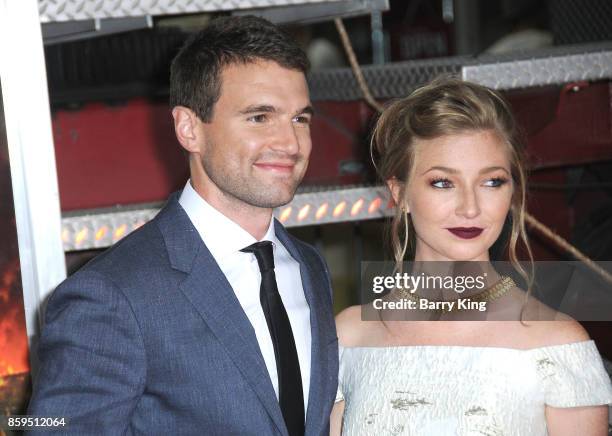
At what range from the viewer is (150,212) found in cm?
273

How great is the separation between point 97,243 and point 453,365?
3.81ft

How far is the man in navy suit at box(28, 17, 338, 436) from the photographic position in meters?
1.77

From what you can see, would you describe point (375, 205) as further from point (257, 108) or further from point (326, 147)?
point (257, 108)

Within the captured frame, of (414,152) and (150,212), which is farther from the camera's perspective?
(150,212)

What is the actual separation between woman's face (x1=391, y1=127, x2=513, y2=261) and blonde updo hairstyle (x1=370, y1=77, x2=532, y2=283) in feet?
0.09

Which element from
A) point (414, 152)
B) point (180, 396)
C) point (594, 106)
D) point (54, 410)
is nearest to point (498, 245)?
point (414, 152)

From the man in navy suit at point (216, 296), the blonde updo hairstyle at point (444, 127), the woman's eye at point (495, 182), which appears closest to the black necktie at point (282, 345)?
the man in navy suit at point (216, 296)

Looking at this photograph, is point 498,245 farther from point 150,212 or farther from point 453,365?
point 150,212

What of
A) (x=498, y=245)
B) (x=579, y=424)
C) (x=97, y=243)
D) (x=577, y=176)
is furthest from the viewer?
(x=577, y=176)

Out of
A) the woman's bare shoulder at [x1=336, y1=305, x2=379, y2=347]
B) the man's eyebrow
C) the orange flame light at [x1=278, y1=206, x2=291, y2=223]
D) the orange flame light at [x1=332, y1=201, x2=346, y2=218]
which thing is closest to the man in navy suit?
the man's eyebrow

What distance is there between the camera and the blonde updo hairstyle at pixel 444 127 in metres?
2.12

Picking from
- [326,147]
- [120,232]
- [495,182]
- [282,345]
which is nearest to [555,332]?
[495,182]

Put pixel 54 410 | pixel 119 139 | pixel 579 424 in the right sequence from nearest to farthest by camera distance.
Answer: pixel 54 410 < pixel 579 424 < pixel 119 139

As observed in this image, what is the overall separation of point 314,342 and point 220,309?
0.29m
